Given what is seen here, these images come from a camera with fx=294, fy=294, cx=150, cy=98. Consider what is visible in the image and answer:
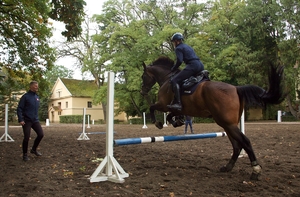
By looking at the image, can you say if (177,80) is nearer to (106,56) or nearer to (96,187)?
(96,187)

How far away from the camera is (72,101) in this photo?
59031mm

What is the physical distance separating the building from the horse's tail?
5326cm

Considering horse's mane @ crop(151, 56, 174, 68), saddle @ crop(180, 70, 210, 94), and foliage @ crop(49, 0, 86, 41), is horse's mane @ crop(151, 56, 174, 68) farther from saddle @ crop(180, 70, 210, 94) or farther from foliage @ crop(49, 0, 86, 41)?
foliage @ crop(49, 0, 86, 41)

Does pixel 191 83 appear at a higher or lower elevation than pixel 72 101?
lower

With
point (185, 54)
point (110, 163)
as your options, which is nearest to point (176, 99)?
point (185, 54)

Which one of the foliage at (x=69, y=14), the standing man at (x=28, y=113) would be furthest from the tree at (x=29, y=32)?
the standing man at (x=28, y=113)

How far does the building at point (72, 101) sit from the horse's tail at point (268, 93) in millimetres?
53260

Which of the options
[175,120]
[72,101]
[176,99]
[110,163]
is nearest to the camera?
[110,163]

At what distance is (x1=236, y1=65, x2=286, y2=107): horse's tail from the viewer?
225 inches

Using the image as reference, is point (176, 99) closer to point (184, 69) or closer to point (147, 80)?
point (184, 69)

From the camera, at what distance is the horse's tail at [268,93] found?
571 cm

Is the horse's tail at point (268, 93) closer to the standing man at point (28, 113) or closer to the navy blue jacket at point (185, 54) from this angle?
the navy blue jacket at point (185, 54)

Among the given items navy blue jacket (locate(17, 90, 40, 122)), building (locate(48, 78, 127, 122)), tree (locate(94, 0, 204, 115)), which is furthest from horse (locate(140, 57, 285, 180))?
building (locate(48, 78, 127, 122))

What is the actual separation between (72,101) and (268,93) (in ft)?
184
